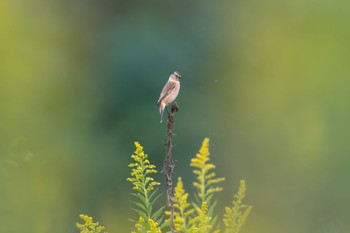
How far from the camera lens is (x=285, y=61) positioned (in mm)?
13664

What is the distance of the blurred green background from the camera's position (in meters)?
11.2

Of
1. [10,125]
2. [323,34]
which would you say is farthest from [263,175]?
[10,125]

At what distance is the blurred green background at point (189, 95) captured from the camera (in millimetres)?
11227

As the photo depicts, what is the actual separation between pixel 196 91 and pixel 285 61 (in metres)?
1.60

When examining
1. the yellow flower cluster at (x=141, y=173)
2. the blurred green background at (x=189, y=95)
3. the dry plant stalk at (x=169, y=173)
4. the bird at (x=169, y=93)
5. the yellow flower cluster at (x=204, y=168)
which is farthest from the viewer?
the blurred green background at (x=189, y=95)

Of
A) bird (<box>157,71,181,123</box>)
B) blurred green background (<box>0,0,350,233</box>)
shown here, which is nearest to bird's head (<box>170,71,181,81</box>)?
bird (<box>157,71,181,123</box>)

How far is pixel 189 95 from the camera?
12891 mm

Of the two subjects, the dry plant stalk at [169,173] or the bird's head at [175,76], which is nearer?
the dry plant stalk at [169,173]

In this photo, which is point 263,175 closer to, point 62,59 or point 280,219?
point 280,219

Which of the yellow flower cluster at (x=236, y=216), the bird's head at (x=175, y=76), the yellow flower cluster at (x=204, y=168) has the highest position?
the bird's head at (x=175, y=76)

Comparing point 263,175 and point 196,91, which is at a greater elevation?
point 196,91

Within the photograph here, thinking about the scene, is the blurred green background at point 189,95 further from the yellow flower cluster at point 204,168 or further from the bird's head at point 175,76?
the yellow flower cluster at point 204,168

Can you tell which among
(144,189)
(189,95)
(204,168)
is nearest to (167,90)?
(144,189)

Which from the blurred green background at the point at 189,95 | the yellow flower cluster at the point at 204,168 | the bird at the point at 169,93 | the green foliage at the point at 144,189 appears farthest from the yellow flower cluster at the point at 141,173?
the blurred green background at the point at 189,95
